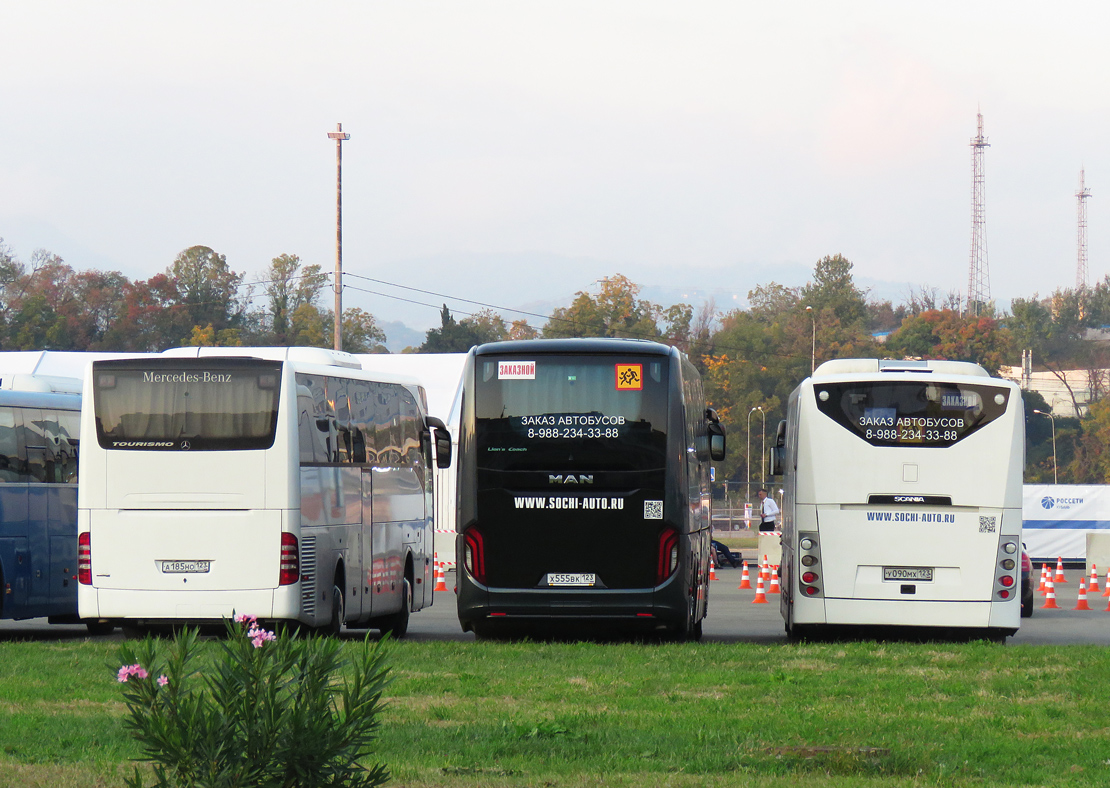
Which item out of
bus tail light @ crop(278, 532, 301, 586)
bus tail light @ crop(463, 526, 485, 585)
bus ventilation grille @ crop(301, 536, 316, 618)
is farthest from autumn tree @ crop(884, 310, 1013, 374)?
bus tail light @ crop(278, 532, 301, 586)

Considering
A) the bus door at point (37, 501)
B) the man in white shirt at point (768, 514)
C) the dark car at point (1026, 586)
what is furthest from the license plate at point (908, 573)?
the man in white shirt at point (768, 514)

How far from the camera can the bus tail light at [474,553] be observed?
16078 mm

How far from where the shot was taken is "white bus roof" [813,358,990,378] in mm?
17031

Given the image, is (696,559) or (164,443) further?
(696,559)

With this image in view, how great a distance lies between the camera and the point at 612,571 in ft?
52.3

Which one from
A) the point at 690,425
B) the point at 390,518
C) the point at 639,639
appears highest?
the point at 690,425

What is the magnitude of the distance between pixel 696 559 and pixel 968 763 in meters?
8.43

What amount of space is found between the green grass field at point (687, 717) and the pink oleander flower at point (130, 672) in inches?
86.2

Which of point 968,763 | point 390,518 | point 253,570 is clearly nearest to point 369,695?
point 968,763

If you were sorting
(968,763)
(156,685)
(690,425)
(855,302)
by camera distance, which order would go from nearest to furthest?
(156,685), (968,763), (690,425), (855,302)

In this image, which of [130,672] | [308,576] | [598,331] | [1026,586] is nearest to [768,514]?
[1026,586]

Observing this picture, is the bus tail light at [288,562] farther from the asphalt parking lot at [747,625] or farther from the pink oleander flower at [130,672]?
the pink oleander flower at [130,672]

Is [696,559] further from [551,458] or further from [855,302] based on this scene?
[855,302]

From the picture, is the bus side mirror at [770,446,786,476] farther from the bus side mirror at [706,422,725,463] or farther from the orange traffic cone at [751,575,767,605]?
the orange traffic cone at [751,575,767,605]
